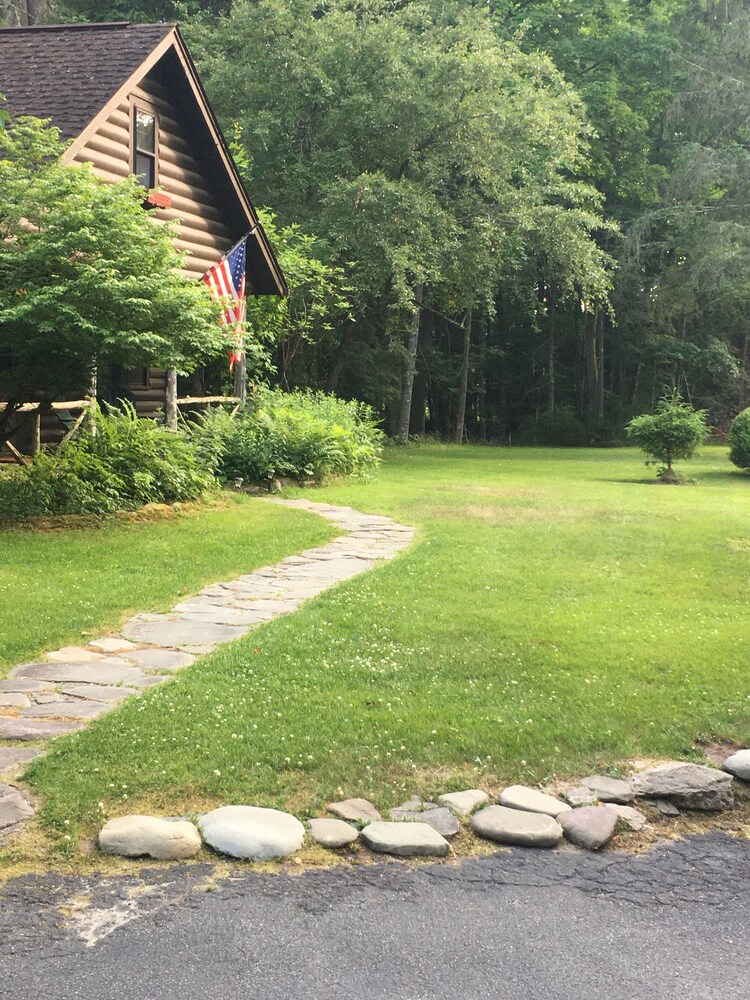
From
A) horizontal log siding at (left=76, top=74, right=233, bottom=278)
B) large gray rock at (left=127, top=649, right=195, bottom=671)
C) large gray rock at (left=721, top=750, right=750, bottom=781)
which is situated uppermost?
horizontal log siding at (left=76, top=74, right=233, bottom=278)

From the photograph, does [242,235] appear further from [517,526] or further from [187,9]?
[187,9]

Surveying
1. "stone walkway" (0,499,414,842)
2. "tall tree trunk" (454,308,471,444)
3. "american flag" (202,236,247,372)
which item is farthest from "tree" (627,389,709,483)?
"tall tree trunk" (454,308,471,444)

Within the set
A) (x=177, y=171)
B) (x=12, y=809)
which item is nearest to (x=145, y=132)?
(x=177, y=171)

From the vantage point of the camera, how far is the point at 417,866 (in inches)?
157

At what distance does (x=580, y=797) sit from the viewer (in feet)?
15.1

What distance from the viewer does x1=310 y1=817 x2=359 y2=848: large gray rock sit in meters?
4.07

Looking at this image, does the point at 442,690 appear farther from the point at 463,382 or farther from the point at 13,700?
the point at 463,382

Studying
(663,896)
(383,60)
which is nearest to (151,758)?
(663,896)

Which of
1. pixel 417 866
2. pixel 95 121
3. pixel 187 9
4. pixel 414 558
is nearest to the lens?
pixel 417 866

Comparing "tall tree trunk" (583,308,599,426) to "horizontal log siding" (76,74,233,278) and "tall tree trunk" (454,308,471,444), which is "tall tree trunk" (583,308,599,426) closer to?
"tall tree trunk" (454,308,471,444)

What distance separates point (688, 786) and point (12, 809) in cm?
318

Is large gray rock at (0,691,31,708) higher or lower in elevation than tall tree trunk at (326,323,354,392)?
lower

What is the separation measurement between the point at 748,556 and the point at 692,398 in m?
29.2

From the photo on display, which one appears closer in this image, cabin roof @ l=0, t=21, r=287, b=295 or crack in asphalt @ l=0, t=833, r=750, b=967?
crack in asphalt @ l=0, t=833, r=750, b=967
